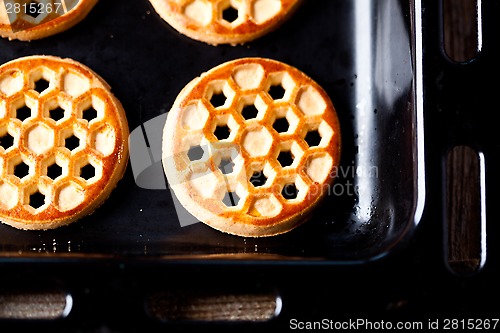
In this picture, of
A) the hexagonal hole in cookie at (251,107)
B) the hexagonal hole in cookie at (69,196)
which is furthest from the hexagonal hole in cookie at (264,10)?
the hexagonal hole in cookie at (69,196)

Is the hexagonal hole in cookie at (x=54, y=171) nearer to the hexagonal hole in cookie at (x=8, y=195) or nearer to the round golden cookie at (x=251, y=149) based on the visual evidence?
the hexagonal hole in cookie at (x=8, y=195)

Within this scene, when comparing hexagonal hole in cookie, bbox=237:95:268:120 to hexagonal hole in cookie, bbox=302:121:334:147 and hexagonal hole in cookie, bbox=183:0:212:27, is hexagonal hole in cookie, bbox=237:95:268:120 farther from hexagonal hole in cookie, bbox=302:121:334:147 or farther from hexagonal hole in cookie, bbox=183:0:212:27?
hexagonal hole in cookie, bbox=183:0:212:27

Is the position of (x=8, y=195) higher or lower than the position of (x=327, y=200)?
lower

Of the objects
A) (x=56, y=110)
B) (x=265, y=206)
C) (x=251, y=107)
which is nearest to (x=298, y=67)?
(x=251, y=107)

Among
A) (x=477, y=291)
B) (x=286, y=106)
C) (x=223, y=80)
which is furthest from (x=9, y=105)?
(x=477, y=291)

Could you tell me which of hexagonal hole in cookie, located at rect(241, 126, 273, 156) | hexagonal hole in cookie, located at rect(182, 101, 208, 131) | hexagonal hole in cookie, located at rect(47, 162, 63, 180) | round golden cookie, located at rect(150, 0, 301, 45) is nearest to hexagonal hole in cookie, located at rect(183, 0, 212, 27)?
round golden cookie, located at rect(150, 0, 301, 45)

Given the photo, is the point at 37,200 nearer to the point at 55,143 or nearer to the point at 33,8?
the point at 55,143

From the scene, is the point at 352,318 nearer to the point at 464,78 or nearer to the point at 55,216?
the point at 464,78
